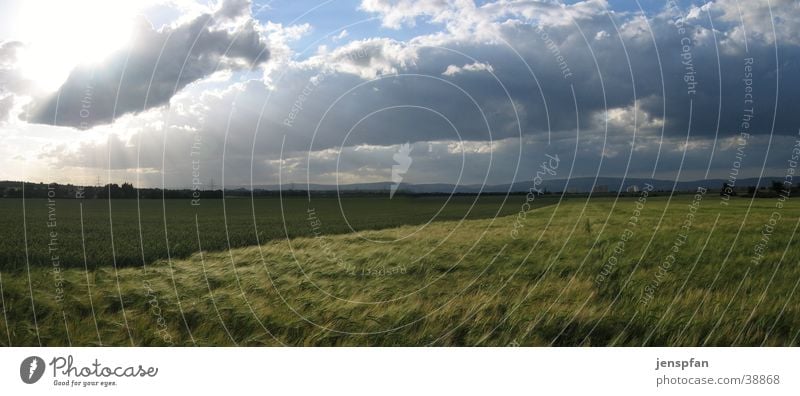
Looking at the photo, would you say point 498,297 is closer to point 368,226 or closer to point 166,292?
point 166,292

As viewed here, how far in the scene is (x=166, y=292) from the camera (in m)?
9.32

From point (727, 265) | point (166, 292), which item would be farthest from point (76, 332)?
point (727, 265)

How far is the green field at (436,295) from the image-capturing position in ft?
28.1

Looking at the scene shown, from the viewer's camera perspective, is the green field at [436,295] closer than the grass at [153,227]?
Yes

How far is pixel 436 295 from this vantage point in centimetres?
920

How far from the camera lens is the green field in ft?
28.1

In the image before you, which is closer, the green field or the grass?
the green field

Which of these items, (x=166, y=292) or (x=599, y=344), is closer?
(x=599, y=344)

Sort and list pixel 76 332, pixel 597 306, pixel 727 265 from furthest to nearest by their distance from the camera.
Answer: pixel 727 265, pixel 597 306, pixel 76 332

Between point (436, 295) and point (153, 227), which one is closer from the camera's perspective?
point (436, 295)

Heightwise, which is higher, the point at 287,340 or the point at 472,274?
the point at 472,274

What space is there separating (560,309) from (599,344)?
0.75 m

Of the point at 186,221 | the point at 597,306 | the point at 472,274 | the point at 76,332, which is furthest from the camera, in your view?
the point at 186,221
